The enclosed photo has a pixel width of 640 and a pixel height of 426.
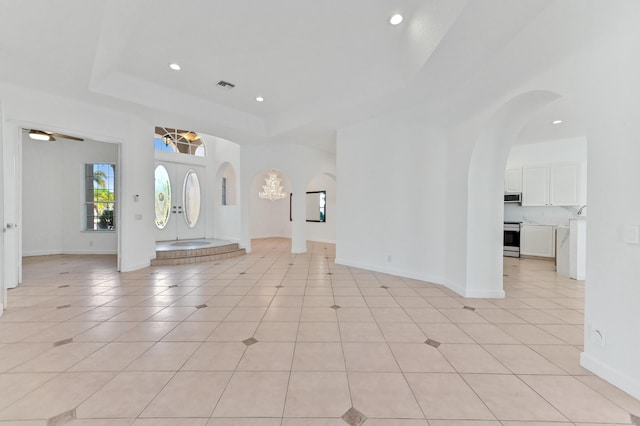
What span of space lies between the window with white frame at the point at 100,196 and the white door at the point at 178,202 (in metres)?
1.05

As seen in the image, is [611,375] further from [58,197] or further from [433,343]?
[58,197]

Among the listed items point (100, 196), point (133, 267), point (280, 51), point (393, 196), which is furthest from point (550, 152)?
point (100, 196)

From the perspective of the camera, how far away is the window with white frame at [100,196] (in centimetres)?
676

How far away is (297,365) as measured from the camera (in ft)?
6.42

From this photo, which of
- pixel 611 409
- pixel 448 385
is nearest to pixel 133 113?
pixel 448 385

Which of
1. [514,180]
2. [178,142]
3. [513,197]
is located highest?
[178,142]

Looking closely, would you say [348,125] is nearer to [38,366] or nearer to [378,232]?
[378,232]

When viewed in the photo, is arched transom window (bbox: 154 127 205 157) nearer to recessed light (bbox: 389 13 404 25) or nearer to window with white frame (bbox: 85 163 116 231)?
window with white frame (bbox: 85 163 116 231)

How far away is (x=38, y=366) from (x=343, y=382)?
235cm

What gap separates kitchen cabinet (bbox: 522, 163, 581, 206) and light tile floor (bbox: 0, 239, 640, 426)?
3.37m

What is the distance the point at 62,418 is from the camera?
146cm

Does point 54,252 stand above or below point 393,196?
below

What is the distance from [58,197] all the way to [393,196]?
8384 mm

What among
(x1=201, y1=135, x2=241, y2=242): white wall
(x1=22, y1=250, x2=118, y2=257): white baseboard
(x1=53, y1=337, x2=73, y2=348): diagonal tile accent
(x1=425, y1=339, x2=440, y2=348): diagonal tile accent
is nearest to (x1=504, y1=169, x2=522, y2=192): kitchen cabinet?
(x1=425, y1=339, x2=440, y2=348): diagonal tile accent
